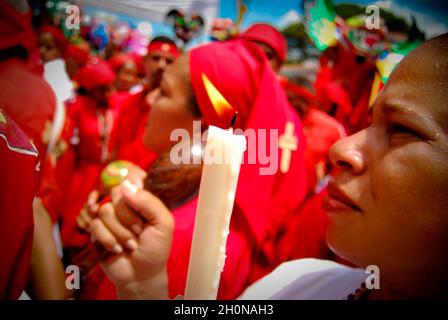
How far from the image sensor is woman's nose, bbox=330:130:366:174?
67 cm

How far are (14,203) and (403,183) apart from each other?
2.28 ft

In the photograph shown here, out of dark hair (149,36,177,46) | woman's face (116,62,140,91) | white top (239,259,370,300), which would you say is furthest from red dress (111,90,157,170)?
woman's face (116,62,140,91)

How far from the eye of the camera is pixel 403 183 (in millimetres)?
597

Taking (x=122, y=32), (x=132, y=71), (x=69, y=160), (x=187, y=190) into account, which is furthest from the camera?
(x=122, y=32)

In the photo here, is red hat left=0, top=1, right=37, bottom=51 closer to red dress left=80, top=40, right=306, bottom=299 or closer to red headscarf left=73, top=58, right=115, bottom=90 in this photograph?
red dress left=80, top=40, right=306, bottom=299

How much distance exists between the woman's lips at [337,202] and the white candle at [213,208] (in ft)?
1.18

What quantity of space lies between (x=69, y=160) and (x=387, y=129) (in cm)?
249

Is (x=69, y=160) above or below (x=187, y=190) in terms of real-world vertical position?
below

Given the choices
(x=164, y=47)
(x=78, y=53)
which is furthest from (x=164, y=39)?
(x=78, y=53)

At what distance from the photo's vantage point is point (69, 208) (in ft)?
7.54

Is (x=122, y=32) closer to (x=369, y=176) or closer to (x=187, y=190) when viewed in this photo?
(x=187, y=190)

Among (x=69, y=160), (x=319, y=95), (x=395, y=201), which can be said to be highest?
(x=395, y=201)

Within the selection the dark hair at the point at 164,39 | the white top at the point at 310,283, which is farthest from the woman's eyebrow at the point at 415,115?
the dark hair at the point at 164,39

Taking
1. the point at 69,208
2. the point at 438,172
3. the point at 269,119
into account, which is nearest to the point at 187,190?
the point at 269,119
